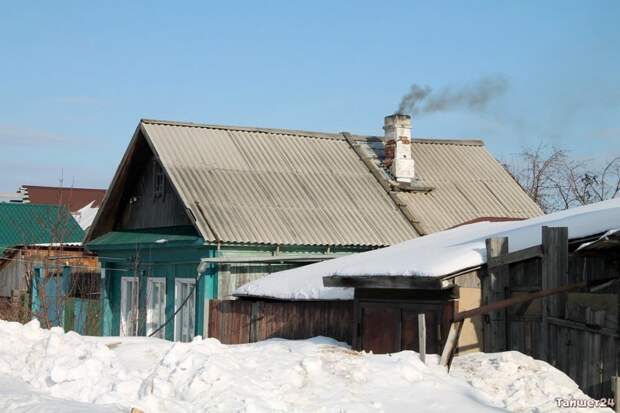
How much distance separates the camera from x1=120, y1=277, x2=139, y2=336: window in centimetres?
2181

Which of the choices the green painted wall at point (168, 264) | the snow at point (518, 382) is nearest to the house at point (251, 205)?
the green painted wall at point (168, 264)

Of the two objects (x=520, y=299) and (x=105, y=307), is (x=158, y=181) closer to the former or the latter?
(x=105, y=307)

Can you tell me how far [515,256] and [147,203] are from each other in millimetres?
13362

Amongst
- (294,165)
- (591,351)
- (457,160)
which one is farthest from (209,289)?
(591,351)

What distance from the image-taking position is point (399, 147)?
23.1m

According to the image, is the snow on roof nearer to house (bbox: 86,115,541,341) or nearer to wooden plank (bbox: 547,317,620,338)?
wooden plank (bbox: 547,317,620,338)

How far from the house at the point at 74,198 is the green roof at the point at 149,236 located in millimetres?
24635

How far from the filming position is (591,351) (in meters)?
9.65

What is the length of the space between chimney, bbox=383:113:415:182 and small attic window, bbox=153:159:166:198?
5394 mm

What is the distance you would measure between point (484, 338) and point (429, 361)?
1.21 meters

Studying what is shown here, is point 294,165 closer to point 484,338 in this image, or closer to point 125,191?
point 125,191

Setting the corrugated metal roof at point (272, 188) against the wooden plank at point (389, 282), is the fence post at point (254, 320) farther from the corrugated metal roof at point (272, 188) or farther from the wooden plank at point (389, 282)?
the wooden plank at point (389, 282)

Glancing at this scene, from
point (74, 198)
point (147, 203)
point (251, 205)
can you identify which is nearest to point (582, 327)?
point (251, 205)

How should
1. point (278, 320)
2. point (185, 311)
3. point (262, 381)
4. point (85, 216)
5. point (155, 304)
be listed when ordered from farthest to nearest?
point (85, 216) → point (155, 304) → point (185, 311) → point (278, 320) → point (262, 381)
